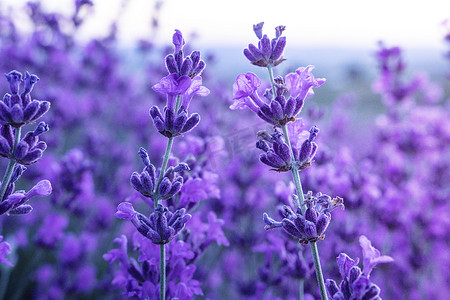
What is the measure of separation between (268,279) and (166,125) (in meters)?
1.35

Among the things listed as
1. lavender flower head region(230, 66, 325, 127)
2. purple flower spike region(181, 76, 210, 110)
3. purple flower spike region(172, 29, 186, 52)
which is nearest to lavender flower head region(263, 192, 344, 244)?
lavender flower head region(230, 66, 325, 127)

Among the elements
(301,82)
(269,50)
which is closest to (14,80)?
(269,50)

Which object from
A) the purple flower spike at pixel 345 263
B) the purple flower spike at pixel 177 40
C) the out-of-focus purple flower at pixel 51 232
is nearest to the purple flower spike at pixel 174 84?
the purple flower spike at pixel 177 40

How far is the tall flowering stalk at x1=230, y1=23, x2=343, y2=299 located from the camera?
1411 mm

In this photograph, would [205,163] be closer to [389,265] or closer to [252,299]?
[252,299]

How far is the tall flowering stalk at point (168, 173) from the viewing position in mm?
1457

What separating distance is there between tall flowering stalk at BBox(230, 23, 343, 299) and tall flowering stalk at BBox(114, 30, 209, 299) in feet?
0.66

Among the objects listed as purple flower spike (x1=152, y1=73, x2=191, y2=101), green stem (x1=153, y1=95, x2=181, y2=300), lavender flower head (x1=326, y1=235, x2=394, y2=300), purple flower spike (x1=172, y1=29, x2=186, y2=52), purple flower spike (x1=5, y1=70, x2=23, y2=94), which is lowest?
lavender flower head (x1=326, y1=235, x2=394, y2=300)

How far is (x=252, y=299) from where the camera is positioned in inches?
103

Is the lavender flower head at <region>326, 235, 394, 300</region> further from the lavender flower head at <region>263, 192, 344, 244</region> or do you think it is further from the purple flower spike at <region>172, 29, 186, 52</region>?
the purple flower spike at <region>172, 29, 186, 52</region>

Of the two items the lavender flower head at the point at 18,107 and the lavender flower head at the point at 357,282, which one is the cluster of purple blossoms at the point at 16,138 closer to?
the lavender flower head at the point at 18,107

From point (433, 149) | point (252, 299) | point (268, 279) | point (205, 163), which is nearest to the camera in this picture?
point (205, 163)

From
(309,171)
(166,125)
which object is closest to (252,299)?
(309,171)

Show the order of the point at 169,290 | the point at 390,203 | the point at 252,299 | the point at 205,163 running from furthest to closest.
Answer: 1. the point at 390,203
2. the point at 252,299
3. the point at 205,163
4. the point at 169,290
